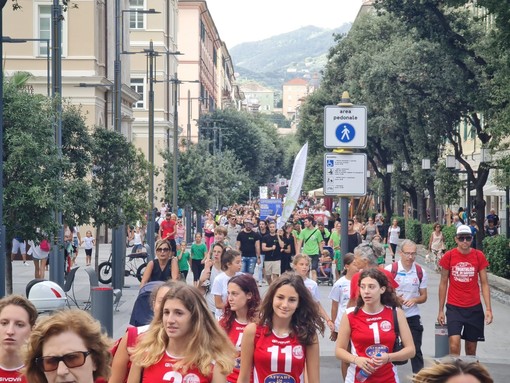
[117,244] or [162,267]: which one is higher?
[162,267]

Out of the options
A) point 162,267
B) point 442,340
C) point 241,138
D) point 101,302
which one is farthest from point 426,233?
point 241,138

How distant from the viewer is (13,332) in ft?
20.5

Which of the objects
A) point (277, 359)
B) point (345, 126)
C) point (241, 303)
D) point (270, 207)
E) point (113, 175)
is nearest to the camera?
point (277, 359)

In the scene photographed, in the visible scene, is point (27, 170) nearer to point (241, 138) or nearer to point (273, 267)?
point (273, 267)

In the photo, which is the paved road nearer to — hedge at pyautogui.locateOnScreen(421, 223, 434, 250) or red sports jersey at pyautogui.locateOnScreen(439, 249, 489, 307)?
red sports jersey at pyautogui.locateOnScreen(439, 249, 489, 307)

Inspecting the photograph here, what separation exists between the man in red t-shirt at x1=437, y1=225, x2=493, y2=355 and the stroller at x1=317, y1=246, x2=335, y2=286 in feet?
53.7

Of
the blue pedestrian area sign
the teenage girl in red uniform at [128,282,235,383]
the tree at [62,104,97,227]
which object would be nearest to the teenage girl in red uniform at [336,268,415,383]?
the teenage girl in red uniform at [128,282,235,383]

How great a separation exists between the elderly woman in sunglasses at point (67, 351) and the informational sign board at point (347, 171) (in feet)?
33.7

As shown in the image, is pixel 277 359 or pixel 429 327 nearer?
pixel 277 359

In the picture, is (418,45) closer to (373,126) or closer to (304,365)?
(373,126)

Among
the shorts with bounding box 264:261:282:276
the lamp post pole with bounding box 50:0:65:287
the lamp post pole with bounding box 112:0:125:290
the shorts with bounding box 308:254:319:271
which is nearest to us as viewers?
the lamp post pole with bounding box 50:0:65:287

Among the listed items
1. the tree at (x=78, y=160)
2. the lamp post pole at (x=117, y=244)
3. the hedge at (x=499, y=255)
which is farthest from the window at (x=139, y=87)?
the tree at (x=78, y=160)

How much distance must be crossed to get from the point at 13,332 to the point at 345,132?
29.8ft

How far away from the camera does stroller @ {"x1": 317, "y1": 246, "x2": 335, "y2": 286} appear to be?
29.3 meters
